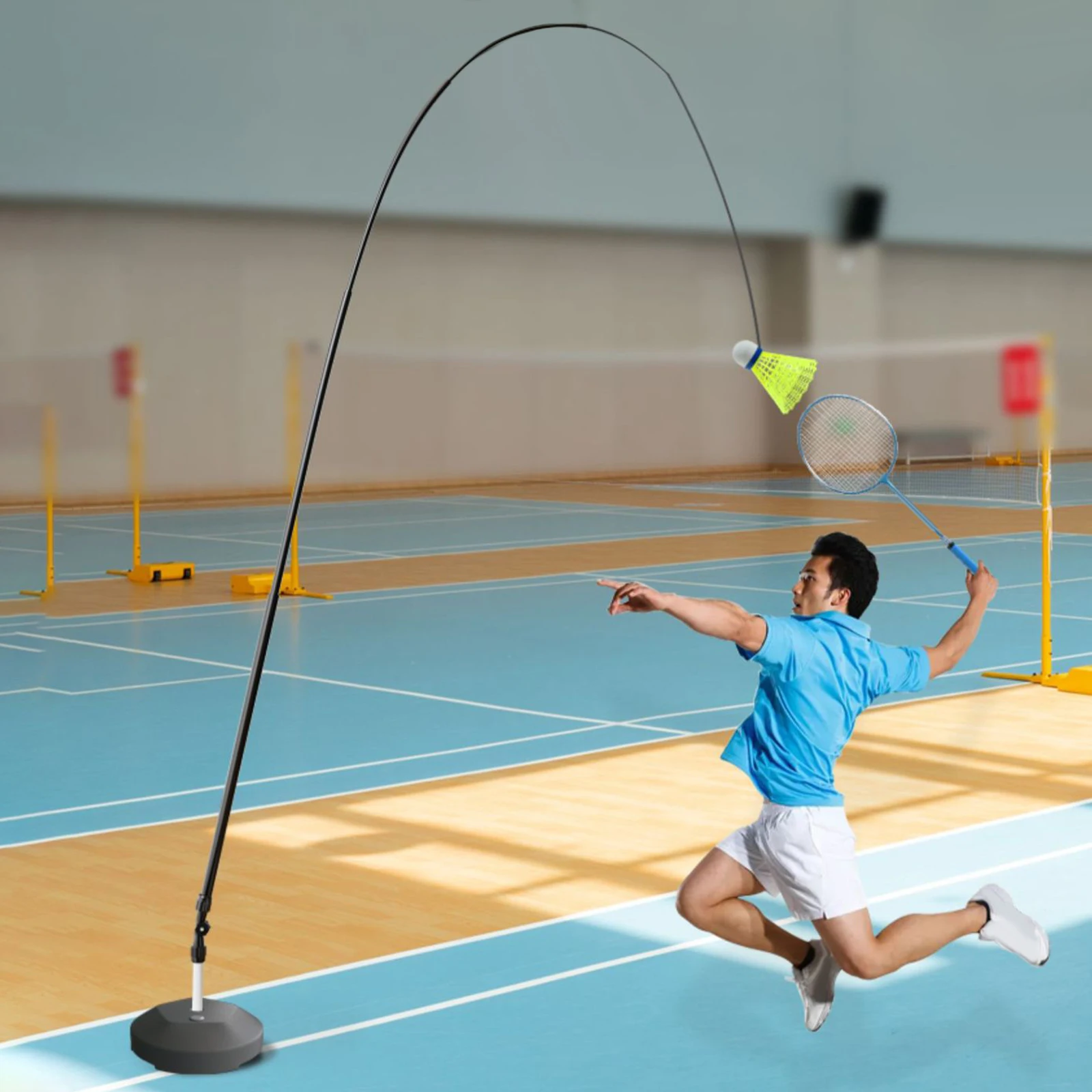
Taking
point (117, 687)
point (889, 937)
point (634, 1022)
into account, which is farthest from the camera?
point (117, 687)

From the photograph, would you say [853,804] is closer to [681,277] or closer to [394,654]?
[394,654]

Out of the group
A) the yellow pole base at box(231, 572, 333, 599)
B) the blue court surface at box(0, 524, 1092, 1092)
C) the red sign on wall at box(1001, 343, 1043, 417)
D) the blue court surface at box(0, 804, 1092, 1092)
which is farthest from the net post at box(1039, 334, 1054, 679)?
the red sign on wall at box(1001, 343, 1043, 417)

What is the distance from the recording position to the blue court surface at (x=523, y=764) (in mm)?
5055

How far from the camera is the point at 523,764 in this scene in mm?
9250

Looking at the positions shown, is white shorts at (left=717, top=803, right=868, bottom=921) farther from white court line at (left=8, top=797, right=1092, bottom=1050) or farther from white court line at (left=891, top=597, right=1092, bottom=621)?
white court line at (left=891, top=597, right=1092, bottom=621)

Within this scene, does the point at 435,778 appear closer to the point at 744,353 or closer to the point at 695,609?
the point at 744,353

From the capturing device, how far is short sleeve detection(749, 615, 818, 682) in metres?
4.83

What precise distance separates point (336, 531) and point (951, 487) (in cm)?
1101

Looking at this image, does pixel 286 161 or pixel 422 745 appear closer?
pixel 422 745

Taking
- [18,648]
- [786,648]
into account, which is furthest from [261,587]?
[786,648]

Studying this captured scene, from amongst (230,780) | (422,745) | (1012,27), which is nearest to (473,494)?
(1012,27)

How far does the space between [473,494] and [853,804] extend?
21.3 meters

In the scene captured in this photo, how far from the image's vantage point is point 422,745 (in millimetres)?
9758

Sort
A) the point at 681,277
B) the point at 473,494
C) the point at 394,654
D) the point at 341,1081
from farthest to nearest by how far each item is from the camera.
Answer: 1. the point at 681,277
2. the point at 473,494
3. the point at 394,654
4. the point at 341,1081
